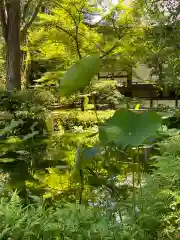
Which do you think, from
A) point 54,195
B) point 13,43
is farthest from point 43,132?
point 54,195

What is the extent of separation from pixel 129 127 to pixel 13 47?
22.5 feet

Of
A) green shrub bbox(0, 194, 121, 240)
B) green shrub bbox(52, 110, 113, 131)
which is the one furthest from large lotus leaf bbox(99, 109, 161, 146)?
green shrub bbox(52, 110, 113, 131)

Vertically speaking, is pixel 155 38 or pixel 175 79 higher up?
pixel 155 38

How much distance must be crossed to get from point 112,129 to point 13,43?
6902mm

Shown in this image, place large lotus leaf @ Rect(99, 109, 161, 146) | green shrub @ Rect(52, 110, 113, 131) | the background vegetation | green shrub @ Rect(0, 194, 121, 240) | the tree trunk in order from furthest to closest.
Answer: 1. green shrub @ Rect(52, 110, 113, 131)
2. the tree trunk
3. large lotus leaf @ Rect(99, 109, 161, 146)
4. the background vegetation
5. green shrub @ Rect(0, 194, 121, 240)

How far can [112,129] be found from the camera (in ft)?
6.99

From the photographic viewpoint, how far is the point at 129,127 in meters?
2.13

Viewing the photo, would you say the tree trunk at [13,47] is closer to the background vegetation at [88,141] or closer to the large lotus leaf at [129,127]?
the background vegetation at [88,141]

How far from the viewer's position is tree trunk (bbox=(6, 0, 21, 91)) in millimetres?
8539

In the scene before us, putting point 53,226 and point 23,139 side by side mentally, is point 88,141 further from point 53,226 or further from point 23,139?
point 53,226

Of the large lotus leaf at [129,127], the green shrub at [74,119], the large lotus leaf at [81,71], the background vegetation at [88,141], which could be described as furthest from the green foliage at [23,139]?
the large lotus leaf at [129,127]

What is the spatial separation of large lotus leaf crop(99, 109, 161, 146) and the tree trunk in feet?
21.5

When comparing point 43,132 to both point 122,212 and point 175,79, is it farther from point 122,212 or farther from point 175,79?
point 122,212

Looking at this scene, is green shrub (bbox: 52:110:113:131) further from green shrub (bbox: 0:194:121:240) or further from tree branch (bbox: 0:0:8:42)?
green shrub (bbox: 0:194:121:240)
